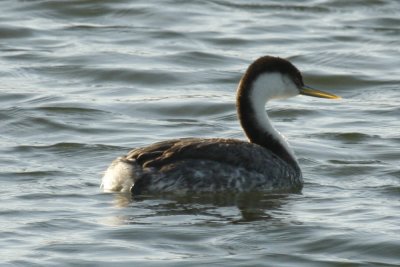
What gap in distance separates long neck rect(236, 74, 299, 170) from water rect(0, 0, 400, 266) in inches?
15.4

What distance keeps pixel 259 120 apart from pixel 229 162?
0.78 meters

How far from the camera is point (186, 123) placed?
1466 centimetres

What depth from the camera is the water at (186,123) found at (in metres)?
10.1

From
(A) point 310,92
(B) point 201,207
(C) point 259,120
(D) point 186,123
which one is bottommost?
(B) point 201,207

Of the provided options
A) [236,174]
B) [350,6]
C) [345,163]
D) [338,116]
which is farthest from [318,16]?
[236,174]

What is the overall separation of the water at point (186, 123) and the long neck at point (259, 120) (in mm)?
392

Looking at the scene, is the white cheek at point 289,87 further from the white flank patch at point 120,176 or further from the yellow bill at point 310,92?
→ the white flank patch at point 120,176

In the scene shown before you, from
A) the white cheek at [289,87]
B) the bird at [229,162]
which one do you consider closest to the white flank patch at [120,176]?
the bird at [229,162]

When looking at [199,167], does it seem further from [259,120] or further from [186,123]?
[186,123]

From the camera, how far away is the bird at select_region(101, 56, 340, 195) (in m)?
11.3

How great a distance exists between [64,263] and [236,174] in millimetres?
2371

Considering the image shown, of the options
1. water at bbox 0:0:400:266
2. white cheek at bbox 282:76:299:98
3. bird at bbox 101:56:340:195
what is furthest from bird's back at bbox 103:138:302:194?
white cheek at bbox 282:76:299:98

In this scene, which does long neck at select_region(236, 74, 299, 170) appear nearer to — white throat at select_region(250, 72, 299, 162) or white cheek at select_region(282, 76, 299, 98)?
white throat at select_region(250, 72, 299, 162)

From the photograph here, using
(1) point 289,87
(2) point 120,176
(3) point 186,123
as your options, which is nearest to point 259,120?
(1) point 289,87
